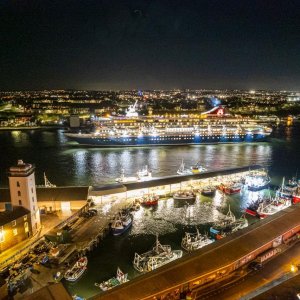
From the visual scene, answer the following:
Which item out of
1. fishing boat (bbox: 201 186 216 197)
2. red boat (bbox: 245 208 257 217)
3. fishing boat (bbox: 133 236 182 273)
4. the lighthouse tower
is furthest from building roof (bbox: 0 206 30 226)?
red boat (bbox: 245 208 257 217)

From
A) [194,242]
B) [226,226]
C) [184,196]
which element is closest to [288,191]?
[184,196]

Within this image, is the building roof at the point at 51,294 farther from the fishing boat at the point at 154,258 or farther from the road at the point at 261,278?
the fishing boat at the point at 154,258

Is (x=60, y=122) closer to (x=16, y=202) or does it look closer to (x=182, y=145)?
(x=182, y=145)

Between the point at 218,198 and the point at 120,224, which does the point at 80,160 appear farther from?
the point at 120,224

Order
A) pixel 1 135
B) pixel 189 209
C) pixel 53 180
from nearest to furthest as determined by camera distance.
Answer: pixel 189 209 < pixel 53 180 < pixel 1 135

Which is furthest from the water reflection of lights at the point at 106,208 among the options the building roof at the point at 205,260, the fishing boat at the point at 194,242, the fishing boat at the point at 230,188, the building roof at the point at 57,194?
the fishing boat at the point at 230,188

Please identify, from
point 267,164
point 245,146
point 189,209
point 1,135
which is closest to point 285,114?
point 245,146

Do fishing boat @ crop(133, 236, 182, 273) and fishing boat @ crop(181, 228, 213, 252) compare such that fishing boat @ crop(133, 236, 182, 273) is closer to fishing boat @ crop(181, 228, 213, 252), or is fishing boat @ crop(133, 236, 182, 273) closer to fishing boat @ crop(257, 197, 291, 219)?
fishing boat @ crop(181, 228, 213, 252)
